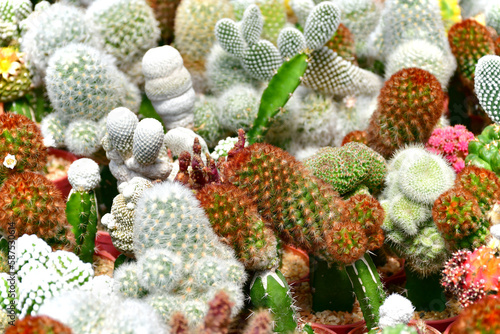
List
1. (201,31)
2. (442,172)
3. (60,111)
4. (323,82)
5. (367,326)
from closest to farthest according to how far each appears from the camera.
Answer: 1. (367,326)
2. (442,172)
3. (60,111)
4. (323,82)
5. (201,31)

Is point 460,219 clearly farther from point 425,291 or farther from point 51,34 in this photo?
point 51,34

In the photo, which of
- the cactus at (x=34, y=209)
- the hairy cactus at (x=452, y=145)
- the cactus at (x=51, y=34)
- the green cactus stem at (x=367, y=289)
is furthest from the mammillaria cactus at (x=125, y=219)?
the hairy cactus at (x=452, y=145)

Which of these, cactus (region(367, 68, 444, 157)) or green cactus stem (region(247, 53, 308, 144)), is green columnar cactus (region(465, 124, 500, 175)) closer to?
cactus (region(367, 68, 444, 157))

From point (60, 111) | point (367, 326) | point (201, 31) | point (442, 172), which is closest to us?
point (367, 326)

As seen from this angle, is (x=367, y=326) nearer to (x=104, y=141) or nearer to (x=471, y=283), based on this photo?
(x=471, y=283)

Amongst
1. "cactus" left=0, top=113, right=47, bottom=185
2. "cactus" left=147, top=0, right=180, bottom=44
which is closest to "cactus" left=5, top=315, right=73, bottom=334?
"cactus" left=0, top=113, right=47, bottom=185

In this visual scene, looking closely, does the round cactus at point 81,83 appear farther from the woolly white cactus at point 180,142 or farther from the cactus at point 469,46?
the cactus at point 469,46

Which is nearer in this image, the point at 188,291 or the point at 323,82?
the point at 188,291

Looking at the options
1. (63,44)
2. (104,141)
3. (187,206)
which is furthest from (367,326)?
(63,44)
